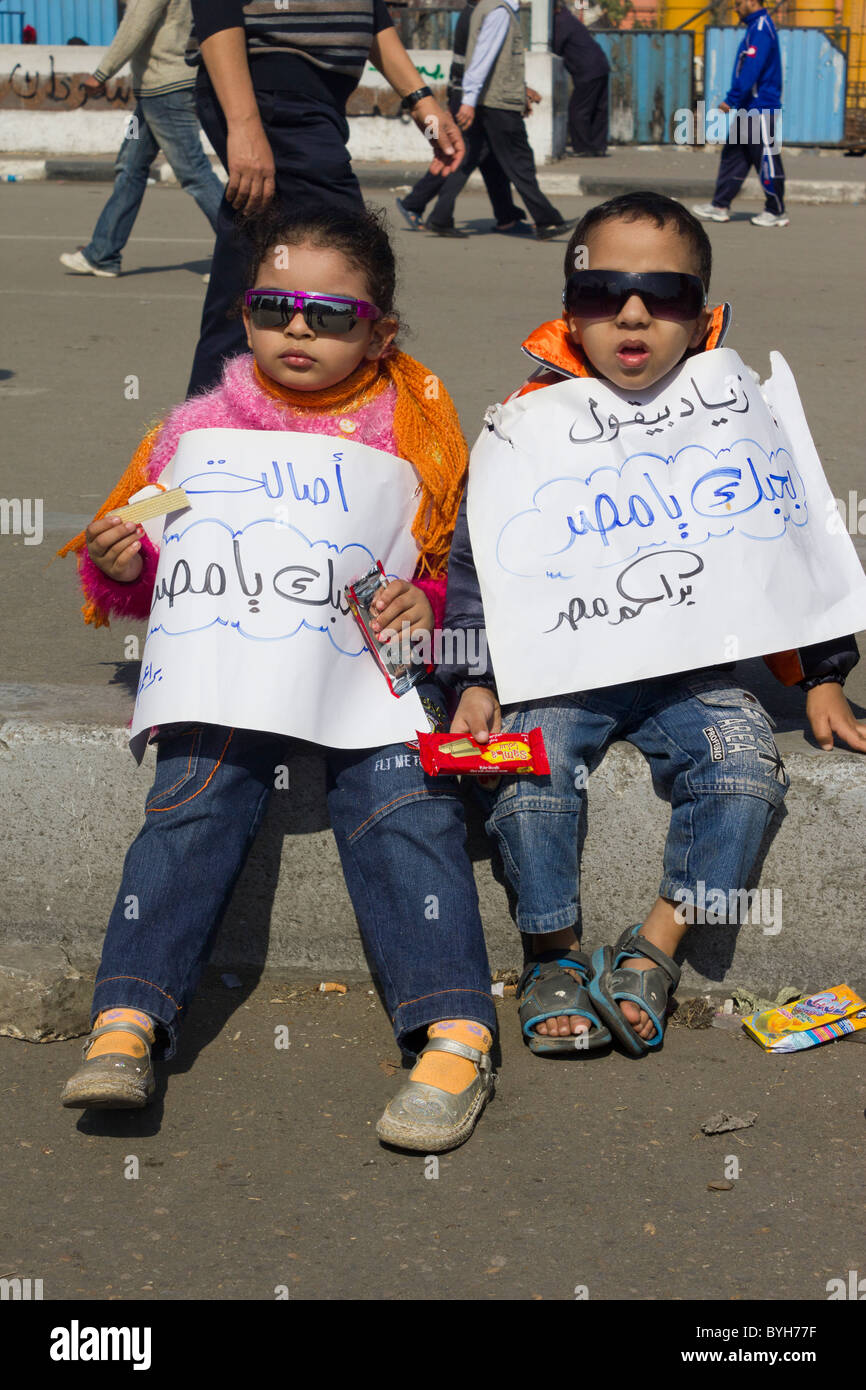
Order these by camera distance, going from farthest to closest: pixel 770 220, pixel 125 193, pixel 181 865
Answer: pixel 770 220, pixel 125 193, pixel 181 865

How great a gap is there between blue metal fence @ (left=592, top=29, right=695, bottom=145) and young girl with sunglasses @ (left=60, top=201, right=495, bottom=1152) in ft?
59.1

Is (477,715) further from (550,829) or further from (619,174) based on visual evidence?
(619,174)

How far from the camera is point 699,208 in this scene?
1315cm

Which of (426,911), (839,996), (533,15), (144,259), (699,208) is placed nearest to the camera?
(426,911)

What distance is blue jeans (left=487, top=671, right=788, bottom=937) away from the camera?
2.67 m

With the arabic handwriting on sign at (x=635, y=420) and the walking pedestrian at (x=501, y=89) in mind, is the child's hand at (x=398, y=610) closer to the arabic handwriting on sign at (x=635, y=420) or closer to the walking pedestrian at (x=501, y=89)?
the arabic handwriting on sign at (x=635, y=420)

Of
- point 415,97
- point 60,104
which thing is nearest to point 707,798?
point 415,97

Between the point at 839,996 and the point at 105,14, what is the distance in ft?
71.5

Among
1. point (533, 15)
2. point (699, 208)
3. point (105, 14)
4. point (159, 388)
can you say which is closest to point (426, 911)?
point (159, 388)

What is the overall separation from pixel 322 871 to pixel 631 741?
629mm

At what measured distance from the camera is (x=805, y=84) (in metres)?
19.8

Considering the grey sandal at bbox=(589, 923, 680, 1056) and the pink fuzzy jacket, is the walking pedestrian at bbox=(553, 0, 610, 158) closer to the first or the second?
the pink fuzzy jacket

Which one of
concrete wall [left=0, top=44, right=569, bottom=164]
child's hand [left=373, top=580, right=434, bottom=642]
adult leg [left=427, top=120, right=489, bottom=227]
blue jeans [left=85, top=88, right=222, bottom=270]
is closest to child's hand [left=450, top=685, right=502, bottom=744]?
child's hand [left=373, top=580, right=434, bottom=642]

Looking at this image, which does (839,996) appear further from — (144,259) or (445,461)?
(144,259)
